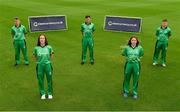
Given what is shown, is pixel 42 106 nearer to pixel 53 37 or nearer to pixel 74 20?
pixel 53 37

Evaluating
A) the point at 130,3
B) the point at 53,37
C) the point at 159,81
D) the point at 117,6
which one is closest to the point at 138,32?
the point at 53,37

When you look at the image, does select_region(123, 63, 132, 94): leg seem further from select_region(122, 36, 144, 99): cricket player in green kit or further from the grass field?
the grass field

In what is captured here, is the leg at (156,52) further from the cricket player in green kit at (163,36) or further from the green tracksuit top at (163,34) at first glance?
the green tracksuit top at (163,34)

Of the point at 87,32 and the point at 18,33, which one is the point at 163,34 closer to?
the point at 87,32

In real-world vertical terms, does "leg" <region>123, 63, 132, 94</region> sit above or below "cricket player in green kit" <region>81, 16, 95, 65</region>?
below

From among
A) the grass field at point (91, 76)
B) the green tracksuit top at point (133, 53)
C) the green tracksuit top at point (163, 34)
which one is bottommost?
the grass field at point (91, 76)

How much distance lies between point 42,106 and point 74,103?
3.72 feet

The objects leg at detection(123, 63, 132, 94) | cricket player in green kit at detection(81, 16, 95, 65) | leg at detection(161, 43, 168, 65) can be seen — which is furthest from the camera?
leg at detection(161, 43, 168, 65)

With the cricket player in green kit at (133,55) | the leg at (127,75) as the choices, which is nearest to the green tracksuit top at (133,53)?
the cricket player in green kit at (133,55)

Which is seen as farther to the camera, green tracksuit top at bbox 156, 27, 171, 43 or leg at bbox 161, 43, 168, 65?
leg at bbox 161, 43, 168, 65

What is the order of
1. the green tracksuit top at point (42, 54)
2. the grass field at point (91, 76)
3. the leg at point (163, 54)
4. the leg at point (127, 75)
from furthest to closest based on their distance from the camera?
1. the leg at point (163, 54)
2. the grass field at point (91, 76)
3. the leg at point (127, 75)
4. the green tracksuit top at point (42, 54)

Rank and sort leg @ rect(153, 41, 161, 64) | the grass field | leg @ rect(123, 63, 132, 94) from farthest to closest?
leg @ rect(153, 41, 161, 64) < the grass field < leg @ rect(123, 63, 132, 94)

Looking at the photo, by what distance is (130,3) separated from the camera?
33.2 m

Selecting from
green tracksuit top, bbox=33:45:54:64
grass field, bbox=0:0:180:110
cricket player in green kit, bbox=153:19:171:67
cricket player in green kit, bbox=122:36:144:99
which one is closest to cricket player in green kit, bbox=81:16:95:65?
grass field, bbox=0:0:180:110
